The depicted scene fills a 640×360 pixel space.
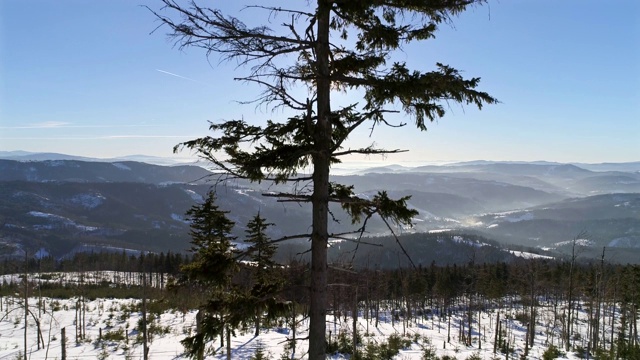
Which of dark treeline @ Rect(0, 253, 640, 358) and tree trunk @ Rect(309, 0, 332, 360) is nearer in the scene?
tree trunk @ Rect(309, 0, 332, 360)

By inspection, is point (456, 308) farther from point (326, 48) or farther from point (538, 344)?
point (326, 48)

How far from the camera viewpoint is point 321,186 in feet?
24.2

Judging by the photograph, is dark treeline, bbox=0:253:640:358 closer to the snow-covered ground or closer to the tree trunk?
the snow-covered ground

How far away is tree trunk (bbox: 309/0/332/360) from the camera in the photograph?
23.8 feet

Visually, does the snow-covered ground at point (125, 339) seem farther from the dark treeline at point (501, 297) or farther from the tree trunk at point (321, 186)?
the tree trunk at point (321, 186)

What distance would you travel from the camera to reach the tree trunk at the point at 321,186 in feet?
23.8

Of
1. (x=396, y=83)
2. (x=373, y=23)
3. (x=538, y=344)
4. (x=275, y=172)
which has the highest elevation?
(x=373, y=23)

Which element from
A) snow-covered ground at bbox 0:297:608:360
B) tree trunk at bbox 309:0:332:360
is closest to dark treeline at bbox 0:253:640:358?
snow-covered ground at bbox 0:297:608:360

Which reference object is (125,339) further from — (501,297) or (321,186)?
(501,297)

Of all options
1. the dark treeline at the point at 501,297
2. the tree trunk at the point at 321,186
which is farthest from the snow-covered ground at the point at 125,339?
the tree trunk at the point at 321,186

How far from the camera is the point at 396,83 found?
662 cm

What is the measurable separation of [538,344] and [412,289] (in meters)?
26.7

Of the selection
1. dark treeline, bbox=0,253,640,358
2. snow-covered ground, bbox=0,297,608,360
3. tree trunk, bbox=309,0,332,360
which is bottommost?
dark treeline, bbox=0,253,640,358

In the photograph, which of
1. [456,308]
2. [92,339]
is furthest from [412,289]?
[92,339]
